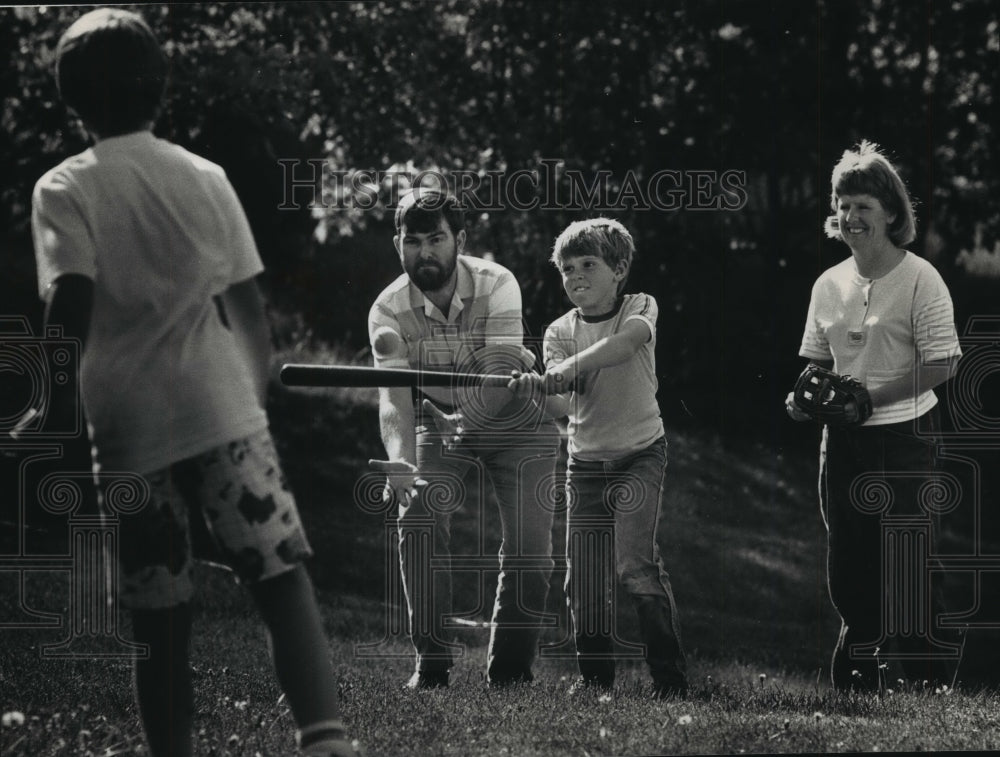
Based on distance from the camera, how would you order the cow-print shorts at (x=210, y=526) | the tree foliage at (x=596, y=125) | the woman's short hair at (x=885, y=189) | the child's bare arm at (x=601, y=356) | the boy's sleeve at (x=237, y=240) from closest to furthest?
the cow-print shorts at (x=210, y=526) < the boy's sleeve at (x=237, y=240) < the child's bare arm at (x=601, y=356) < the woman's short hair at (x=885, y=189) < the tree foliage at (x=596, y=125)

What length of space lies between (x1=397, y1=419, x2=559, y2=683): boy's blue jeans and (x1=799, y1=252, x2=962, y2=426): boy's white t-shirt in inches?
43.7

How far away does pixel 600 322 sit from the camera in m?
4.88

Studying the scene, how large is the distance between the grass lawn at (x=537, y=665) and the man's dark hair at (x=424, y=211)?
1.02 m

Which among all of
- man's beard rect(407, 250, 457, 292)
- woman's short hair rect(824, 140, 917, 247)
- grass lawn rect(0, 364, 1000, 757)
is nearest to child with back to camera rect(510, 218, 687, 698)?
grass lawn rect(0, 364, 1000, 757)

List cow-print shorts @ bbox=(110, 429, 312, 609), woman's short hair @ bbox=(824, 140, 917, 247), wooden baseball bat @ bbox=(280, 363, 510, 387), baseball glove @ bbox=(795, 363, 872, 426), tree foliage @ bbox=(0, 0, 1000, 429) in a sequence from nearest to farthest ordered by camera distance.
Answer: cow-print shorts @ bbox=(110, 429, 312, 609) < wooden baseball bat @ bbox=(280, 363, 510, 387) < baseball glove @ bbox=(795, 363, 872, 426) < woman's short hair @ bbox=(824, 140, 917, 247) < tree foliage @ bbox=(0, 0, 1000, 429)

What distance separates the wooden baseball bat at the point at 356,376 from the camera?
3904 mm

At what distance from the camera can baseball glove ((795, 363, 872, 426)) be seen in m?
4.75

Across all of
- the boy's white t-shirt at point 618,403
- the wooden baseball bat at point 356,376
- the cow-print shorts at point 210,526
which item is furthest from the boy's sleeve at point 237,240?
the boy's white t-shirt at point 618,403

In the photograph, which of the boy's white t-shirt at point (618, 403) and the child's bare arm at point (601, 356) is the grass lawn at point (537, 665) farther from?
the child's bare arm at point (601, 356)

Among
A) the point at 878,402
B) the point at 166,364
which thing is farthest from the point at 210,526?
the point at 878,402

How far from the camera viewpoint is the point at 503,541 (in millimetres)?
4824

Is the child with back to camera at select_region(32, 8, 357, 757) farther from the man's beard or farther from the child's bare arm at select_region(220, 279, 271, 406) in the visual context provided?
the man's beard

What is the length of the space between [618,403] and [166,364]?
1.99 meters

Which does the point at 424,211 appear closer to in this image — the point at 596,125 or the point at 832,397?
the point at 832,397
